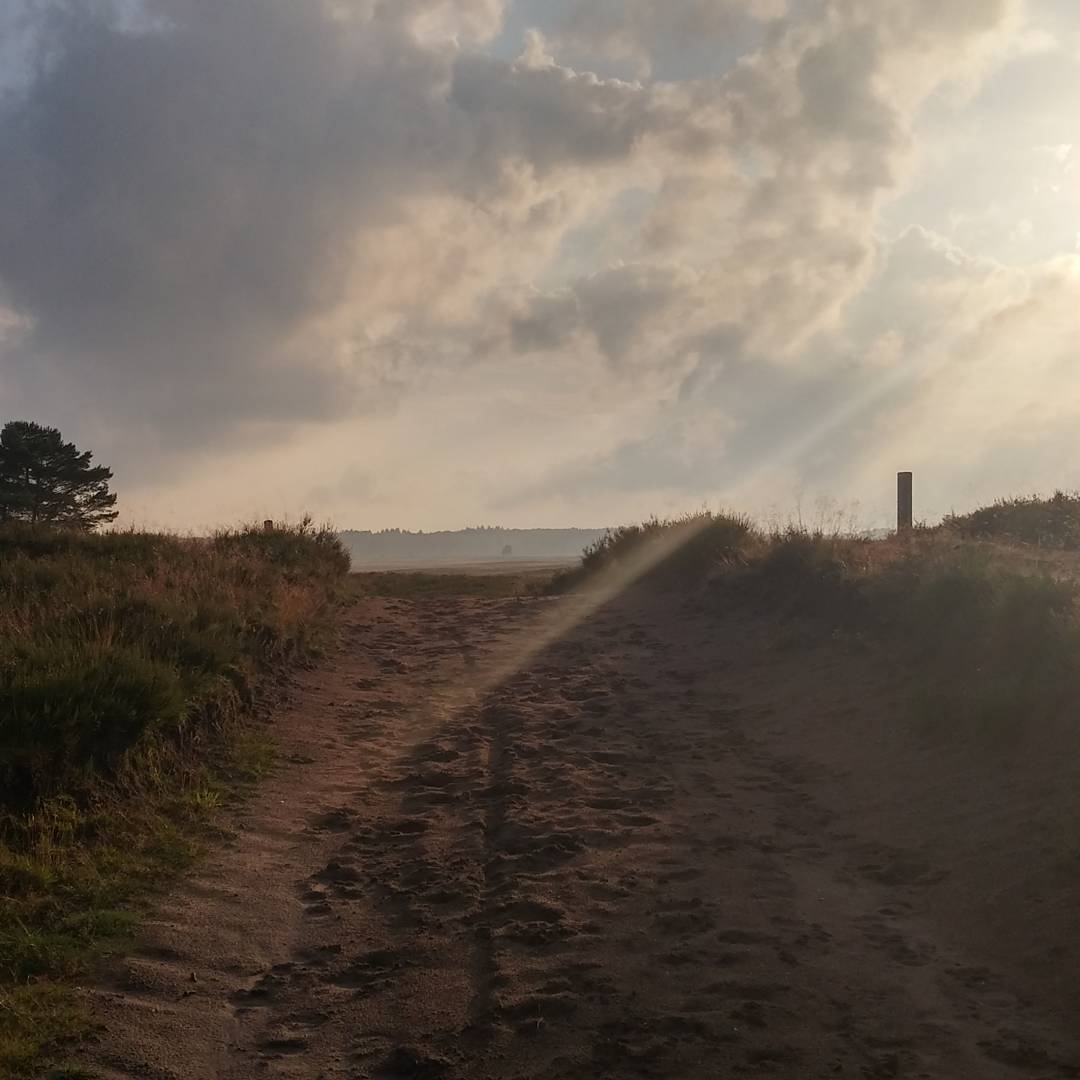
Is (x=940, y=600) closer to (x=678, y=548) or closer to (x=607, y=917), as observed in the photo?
(x=607, y=917)

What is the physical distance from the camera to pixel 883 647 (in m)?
10.8

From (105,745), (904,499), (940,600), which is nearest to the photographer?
(105,745)

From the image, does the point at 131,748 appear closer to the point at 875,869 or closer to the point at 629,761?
the point at 629,761

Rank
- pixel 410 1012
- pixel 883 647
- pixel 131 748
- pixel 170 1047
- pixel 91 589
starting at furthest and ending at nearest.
A: pixel 91 589
pixel 883 647
pixel 131 748
pixel 410 1012
pixel 170 1047

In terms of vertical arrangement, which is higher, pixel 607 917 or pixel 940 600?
pixel 940 600

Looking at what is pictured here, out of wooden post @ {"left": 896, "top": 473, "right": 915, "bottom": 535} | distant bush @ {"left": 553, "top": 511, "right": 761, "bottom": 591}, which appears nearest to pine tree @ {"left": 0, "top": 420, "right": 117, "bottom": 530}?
distant bush @ {"left": 553, "top": 511, "right": 761, "bottom": 591}

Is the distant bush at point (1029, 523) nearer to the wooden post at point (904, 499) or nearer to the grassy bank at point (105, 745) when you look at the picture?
the wooden post at point (904, 499)

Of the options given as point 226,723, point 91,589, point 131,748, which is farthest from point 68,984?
point 91,589

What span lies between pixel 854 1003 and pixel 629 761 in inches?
165

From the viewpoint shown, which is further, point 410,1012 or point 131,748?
point 131,748

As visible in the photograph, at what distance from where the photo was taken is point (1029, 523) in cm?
1934

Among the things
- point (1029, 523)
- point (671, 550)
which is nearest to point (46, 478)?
point (671, 550)

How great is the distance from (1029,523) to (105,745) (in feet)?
58.0

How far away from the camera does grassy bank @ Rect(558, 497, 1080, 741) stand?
8180 mm
